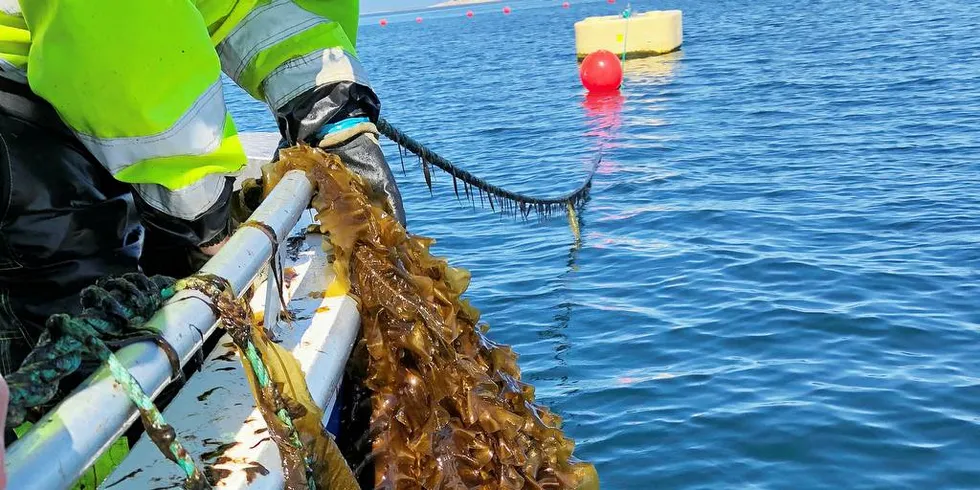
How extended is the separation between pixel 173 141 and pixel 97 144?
0.15 meters

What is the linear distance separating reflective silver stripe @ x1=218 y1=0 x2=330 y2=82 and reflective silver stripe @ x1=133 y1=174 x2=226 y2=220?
33.0 inches

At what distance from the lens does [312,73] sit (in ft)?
9.37

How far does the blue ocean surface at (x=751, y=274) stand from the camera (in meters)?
4.88

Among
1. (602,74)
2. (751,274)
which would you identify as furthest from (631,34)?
(751,274)

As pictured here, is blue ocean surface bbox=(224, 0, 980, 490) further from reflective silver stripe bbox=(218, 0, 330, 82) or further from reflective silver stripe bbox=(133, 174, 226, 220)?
reflective silver stripe bbox=(133, 174, 226, 220)

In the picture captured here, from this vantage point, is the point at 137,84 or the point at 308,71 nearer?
the point at 137,84

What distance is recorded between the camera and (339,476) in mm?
2002

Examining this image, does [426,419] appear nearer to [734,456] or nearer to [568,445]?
[568,445]

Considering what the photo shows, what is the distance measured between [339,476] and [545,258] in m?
6.35

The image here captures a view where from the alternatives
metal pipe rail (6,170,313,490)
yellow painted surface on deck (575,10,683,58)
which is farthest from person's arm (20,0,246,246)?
yellow painted surface on deck (575,10,683,58)

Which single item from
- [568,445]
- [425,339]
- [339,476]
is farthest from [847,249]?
[339,476]

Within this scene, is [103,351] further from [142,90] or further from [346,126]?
[346,126]

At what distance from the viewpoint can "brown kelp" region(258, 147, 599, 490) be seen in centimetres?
239

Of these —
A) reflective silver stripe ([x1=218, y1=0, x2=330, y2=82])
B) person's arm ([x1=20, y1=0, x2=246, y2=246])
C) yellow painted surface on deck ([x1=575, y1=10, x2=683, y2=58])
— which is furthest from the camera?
yellow painted surface on deck ([x1=575, y1=10, x2=683, y2=58])
